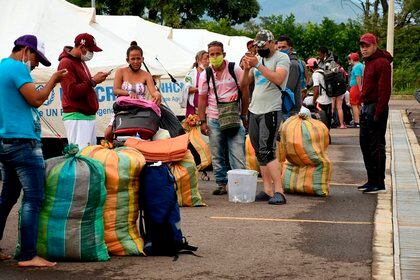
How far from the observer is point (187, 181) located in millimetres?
10992

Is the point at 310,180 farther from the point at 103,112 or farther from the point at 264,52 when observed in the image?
the point at 103,112

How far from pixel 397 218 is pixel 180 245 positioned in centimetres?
293

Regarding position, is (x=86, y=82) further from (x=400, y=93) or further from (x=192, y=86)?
(x=400, y=93)

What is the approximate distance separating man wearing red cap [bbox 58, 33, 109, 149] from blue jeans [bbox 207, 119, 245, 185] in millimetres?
1540

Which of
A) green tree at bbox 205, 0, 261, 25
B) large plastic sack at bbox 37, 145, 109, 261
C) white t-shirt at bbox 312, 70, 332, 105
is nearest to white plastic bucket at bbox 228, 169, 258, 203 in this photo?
large plastic sack at bbox 37, 145, 109, 261

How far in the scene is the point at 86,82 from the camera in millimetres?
10867

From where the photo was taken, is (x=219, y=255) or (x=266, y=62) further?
(x=266, y=62)

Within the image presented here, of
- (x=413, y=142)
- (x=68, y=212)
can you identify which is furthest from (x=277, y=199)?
(x=413, y=142)

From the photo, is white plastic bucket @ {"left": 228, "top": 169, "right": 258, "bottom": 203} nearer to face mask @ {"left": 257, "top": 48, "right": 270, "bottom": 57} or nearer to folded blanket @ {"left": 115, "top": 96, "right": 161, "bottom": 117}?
face mask @ {"left": 257, "top": 48, "right": 270, "bottom": 57}

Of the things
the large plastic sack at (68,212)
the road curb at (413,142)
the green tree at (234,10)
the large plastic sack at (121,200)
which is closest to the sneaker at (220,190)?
the road curb at (413,142)

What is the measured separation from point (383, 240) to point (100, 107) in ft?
31.4

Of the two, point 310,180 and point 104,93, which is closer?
point 310,180

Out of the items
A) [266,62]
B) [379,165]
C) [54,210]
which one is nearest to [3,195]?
[54,210]

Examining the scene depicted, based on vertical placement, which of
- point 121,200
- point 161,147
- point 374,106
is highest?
point 374,106
